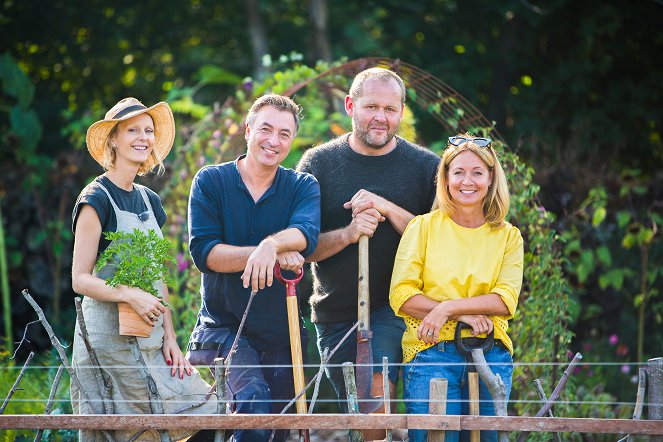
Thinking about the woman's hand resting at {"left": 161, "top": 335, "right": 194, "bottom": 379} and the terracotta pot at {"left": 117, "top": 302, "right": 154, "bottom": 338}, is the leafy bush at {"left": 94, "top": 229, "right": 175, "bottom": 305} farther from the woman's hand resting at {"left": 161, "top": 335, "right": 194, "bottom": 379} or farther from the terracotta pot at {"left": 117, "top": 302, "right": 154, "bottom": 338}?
the woman's hand resting at {"left": 161, "top": 335, "right": 194, "bottom": 379}

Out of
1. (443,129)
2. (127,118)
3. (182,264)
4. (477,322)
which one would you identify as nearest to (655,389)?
(477,322)

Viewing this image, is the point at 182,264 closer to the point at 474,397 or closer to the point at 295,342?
the point at 295,342

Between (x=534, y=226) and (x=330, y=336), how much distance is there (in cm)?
140

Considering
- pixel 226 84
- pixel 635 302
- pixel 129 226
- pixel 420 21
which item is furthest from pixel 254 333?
pixel 226 84

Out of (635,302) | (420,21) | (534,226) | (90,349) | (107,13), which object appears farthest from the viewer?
(107,13)

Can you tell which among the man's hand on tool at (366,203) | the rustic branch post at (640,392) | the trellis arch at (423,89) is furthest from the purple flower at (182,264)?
the rustic branch post at (640,392)

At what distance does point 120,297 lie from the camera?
3.31 m

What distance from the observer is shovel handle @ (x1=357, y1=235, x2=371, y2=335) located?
3.95 m

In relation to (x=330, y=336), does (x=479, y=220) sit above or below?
above

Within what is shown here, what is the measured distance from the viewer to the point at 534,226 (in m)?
4.93

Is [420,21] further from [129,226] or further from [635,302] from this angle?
[129,226]

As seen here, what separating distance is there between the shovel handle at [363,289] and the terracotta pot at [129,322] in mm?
1011

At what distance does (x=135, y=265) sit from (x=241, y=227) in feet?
2.05

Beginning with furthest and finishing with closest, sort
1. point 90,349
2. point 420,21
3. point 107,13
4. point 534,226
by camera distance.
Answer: point 107,13
point 420,21
point 534,226
point 90,349
